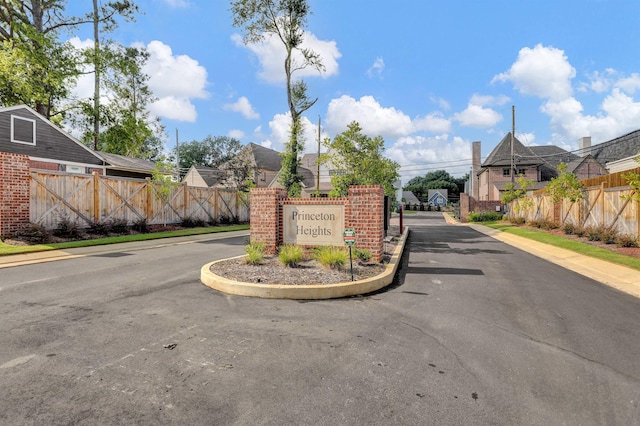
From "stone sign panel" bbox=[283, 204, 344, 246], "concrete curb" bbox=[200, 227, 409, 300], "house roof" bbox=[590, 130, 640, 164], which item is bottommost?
"concrete curb" bbox=[200, 227, 409, 300]

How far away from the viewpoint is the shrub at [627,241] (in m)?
11.6

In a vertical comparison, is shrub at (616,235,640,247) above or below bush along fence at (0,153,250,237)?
below

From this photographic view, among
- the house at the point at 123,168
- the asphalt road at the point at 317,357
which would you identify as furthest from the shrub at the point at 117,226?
the house at the point at 123,168

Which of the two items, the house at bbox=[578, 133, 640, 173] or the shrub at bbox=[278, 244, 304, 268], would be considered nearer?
the shrub at bbox=[278, 244, 304, 268]

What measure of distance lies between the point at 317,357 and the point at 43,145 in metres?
25.6

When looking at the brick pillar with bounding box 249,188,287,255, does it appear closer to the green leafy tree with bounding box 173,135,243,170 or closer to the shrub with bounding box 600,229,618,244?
the shrub with bounding box 600,229,618,244

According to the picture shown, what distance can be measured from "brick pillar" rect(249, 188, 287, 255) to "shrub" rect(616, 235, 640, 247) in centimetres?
1191

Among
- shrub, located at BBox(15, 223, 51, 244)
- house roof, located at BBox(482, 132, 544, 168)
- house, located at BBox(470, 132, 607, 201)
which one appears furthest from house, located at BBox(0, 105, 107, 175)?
house roof, located at BBox(482, 132, 544, 168)

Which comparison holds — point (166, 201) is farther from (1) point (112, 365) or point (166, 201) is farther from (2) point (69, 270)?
(1) point (112, 365)

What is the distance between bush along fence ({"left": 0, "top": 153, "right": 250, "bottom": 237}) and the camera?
12.1 metres

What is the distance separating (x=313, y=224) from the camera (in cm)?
890

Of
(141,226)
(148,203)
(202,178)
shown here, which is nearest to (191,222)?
(148,203)

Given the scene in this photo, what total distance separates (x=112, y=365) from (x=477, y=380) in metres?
3.62

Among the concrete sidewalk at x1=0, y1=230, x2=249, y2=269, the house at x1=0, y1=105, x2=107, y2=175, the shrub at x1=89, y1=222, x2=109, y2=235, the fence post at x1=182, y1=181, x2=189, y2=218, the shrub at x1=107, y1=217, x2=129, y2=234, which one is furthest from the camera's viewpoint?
the fence post at x1=182, y1=181, x2=189, y2=218
